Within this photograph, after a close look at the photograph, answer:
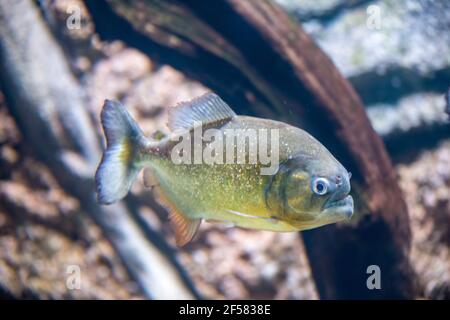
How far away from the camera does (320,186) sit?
172 cm

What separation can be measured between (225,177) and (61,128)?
7.57ft

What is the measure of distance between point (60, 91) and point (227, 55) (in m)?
1.62

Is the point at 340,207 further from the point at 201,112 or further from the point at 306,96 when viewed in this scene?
the point at 306,96

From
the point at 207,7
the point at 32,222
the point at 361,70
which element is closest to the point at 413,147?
the point at 361,70

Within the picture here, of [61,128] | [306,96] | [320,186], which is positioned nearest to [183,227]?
[320,186]

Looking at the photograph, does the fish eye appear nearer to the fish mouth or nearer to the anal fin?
the fish mouth

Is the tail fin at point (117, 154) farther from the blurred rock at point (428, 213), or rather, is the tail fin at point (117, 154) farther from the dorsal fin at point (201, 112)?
the blurred rock at point (428, 213)

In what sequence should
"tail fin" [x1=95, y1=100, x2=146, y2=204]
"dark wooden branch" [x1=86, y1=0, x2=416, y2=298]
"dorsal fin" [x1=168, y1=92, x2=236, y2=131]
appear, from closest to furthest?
1. "dorsal fin" [x1=168, y1=92, x2=236, y2=131]
2. "tail fin" [x1=95, y1=100, x2=146, y2=204]
3. "dark wooden branch" [x1=86, y1=0, x2=416, y2=298]

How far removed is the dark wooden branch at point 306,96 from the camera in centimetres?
310

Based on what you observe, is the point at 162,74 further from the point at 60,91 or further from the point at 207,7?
the point at 60,91

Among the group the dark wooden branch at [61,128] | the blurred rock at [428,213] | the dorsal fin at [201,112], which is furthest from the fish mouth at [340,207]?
the blurred rock at [428,213]

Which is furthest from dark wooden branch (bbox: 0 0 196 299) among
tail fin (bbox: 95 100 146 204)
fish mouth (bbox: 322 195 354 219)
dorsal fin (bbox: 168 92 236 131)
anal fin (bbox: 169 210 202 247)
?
fish mouth (bbox: 322 195 354 219)

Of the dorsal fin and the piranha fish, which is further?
the dorsal fin

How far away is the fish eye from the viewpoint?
1.71 metres
